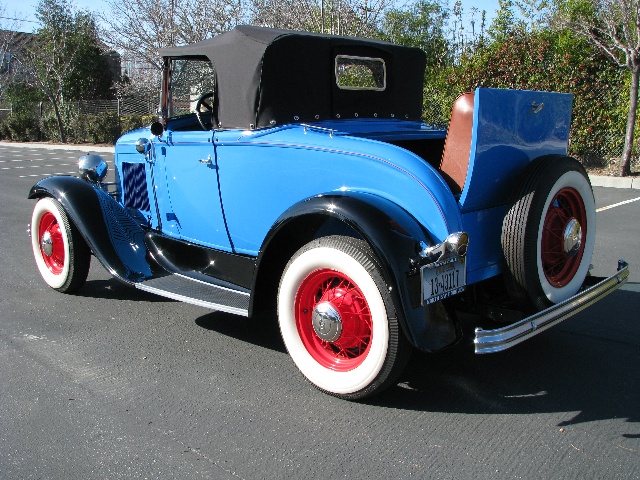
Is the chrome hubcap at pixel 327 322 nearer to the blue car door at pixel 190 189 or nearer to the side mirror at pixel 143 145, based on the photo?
the blue car door at pixel 190 189

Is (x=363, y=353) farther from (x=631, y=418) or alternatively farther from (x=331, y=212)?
(x=631, y=418)

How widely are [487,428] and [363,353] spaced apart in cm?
66

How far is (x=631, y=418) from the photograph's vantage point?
290cm

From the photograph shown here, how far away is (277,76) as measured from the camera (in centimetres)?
385

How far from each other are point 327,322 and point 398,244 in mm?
553

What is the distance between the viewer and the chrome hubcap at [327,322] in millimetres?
3053

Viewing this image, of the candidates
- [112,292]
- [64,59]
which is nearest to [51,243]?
[112,292]

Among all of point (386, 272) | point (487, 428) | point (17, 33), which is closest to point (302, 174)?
point (386, 272)

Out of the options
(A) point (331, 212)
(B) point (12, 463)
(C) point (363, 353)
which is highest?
(A) point (331, 212)

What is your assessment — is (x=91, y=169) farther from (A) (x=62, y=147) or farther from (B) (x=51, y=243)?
(A) (x=62, y=147)

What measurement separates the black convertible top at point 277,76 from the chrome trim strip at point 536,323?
1853mm

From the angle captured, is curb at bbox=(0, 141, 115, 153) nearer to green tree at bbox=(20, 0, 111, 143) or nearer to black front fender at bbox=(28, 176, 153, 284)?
green tree at bbox=(20, 0, 111, 143)

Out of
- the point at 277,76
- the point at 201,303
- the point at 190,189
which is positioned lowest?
the point at 201,303

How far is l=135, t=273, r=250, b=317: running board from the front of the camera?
352 cm
